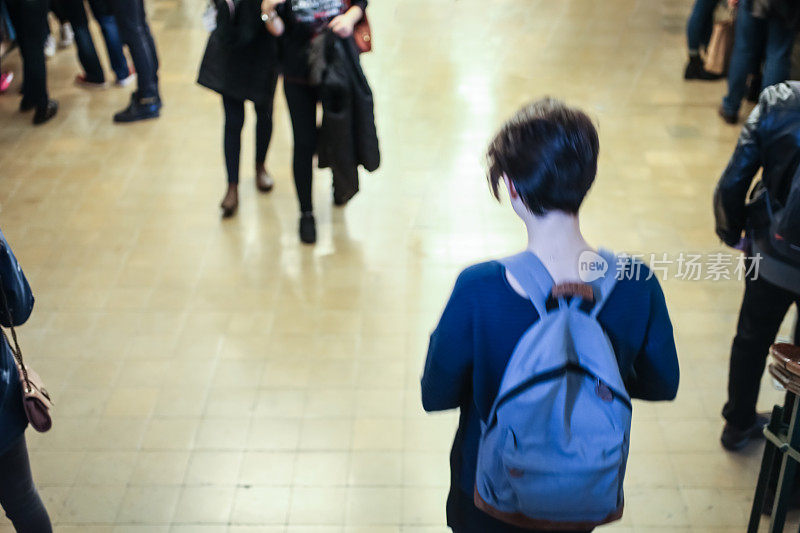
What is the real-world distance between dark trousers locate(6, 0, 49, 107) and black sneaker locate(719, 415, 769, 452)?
14.5 ft

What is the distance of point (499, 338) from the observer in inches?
58.6

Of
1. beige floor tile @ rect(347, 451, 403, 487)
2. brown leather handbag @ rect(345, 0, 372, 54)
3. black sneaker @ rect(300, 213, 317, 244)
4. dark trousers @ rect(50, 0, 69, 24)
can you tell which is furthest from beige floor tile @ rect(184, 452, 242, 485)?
dark trousers @ rect(50, 0, 69, 24)

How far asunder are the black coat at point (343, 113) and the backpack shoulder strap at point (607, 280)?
226 centimetres

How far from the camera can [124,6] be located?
496cm

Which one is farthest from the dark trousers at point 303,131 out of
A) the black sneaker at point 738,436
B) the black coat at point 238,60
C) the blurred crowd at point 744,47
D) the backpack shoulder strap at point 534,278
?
the blurred crowd at point 744,47

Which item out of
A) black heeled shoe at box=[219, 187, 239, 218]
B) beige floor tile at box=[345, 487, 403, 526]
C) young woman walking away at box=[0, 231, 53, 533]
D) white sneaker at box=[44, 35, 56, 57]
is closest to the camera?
young woman walking away at box=[0, 231, 53, 533]

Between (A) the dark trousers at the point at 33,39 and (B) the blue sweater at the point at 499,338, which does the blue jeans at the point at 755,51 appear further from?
(A) the dark trousers at the point at 33,39

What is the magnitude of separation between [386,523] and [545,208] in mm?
1610

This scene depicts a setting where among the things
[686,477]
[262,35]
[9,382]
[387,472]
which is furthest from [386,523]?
[262,35]

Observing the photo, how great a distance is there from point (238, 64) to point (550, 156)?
2711 mm

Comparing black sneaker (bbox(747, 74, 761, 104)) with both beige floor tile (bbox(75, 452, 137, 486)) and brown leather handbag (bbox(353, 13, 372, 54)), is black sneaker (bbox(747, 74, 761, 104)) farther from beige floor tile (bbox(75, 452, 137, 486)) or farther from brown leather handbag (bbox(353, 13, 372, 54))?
beige floor tile (bbox(75, 452, 137, 486))

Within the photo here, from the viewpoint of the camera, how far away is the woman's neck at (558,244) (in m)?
1.44

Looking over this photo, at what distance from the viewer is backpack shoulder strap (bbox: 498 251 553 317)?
4.64ft

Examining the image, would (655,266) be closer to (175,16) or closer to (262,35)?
(262,35)
